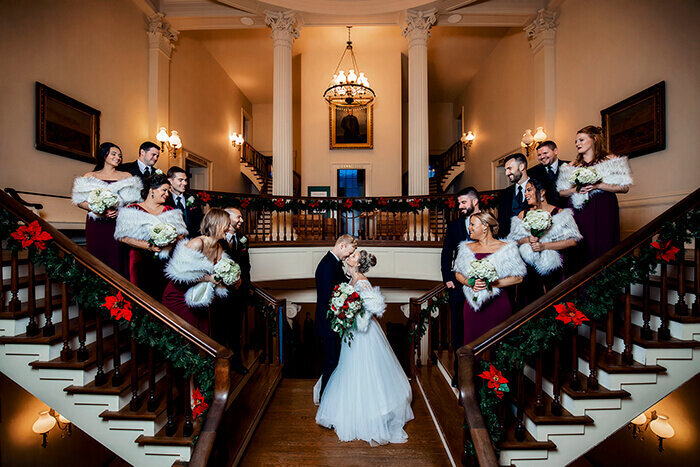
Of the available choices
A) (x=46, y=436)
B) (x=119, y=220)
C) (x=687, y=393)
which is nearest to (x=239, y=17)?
(x=119, y=220)

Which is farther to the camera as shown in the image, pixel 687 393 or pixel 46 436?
pixel 46 436

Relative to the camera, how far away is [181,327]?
7.35 ft

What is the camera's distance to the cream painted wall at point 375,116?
10094 millimetres

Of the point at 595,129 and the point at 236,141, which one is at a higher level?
the point at 236,141

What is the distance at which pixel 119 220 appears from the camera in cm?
269

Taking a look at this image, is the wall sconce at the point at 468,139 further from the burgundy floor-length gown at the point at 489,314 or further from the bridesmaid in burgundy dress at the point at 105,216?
the bridesmaid in burgundy dress at the point at 105,216

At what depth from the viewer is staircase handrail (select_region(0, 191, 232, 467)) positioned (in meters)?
1.99

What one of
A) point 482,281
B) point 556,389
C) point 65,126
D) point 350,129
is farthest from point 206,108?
point 556,389

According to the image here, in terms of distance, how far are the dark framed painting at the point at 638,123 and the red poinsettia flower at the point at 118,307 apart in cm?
584

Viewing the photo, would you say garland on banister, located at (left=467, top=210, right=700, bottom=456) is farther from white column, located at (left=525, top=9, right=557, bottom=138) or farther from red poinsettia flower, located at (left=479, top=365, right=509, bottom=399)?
white column, located at (left=525, top=9, right=557, bottom=138)

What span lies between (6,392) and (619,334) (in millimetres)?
6414

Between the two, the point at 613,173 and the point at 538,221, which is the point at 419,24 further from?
the point at 538,221

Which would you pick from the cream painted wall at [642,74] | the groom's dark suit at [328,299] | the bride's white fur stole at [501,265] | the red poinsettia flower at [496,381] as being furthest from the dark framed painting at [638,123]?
the groom's dark suit at [328,299]

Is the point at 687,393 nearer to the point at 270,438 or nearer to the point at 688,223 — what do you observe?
the point at 688,223
